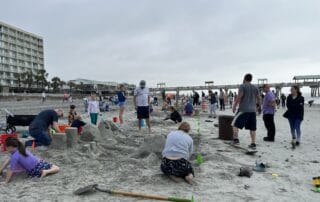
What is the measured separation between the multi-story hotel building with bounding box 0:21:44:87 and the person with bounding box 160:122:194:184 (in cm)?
8660

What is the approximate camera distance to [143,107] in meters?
9.55

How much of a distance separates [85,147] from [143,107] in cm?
341

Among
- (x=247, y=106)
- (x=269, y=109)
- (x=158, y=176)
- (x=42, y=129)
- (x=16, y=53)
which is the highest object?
(x=16, y=53)

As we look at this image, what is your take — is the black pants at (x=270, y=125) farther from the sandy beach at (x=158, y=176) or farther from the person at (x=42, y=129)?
the person at (x=42, y=129)

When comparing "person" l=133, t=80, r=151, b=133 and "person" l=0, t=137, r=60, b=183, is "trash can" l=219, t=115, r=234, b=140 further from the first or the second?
"person" l=0, t=137, r=60, b=183

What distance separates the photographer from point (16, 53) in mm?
90438

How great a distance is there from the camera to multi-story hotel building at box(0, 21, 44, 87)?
84500 mm

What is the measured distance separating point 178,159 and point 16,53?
320 feet

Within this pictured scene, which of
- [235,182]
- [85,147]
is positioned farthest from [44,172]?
[235,182]

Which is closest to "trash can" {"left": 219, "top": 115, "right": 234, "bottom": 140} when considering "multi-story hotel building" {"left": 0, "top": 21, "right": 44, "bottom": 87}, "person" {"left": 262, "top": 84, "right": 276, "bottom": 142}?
"person" {"left": 262, "top": 84, "right": 276, "bottom": 142}

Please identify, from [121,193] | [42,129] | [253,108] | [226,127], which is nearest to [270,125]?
[226,127]

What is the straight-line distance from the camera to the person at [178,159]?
177 inches

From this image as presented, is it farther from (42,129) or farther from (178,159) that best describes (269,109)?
(42,129)

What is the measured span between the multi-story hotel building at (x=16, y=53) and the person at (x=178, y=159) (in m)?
86.6
